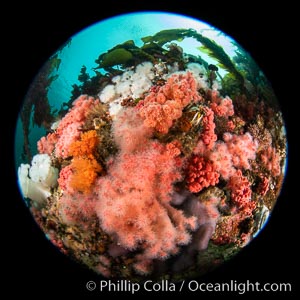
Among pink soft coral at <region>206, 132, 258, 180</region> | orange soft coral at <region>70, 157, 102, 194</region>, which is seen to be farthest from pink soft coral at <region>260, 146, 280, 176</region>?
orange soft coral at <region>70, 157, 102, 194</region>

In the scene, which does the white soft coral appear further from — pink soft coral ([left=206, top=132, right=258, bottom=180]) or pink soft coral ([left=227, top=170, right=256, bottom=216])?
pink soft coral ([left=227, top=170, right=256, bottom=216])

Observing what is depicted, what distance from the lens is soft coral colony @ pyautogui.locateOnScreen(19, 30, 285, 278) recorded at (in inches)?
183

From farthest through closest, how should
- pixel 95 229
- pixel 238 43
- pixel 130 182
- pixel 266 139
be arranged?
pixel 238 43
pixel 266 139
pixel 95 229
pixel 130 182

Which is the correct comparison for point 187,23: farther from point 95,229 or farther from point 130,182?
point 95,229

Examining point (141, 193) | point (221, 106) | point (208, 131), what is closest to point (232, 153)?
point (208, 131)

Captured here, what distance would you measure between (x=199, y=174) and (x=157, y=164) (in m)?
0.48

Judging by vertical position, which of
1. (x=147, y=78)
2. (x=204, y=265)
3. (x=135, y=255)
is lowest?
(x=204, y=265)

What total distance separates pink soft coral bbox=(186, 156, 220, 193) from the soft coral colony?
0.01m

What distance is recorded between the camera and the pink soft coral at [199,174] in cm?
468

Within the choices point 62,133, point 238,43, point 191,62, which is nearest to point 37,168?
point 62,133

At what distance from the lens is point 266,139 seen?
5359 mm

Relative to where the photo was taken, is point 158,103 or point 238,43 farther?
point 238,43

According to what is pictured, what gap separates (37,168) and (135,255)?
1.61 metres

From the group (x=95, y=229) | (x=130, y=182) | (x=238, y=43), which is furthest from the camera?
(x=238, y=43)
